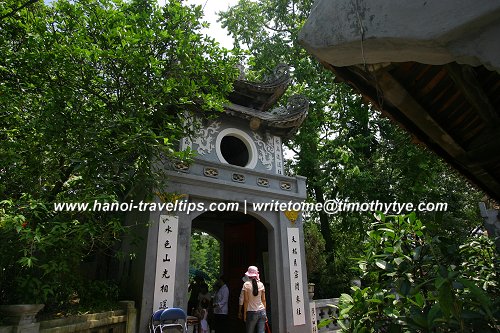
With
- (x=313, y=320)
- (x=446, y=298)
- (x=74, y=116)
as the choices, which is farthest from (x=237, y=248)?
(x=446, y=298)

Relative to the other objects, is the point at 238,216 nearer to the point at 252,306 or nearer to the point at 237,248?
the point at 237,248

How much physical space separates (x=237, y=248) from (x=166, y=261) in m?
3.44

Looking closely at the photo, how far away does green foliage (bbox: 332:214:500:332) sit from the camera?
1973 millimetres

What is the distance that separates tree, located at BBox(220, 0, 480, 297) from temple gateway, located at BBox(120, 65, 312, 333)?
191 centimetres

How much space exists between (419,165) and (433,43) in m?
8.87

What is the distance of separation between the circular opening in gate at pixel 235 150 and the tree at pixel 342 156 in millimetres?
2327

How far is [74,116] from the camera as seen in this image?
14.5 ft

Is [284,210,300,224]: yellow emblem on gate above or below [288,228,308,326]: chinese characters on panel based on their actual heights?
above

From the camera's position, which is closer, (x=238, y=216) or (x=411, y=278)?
(x=411, y=278)

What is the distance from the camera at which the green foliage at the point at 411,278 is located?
1973 mm

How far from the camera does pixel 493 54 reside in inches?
50.8

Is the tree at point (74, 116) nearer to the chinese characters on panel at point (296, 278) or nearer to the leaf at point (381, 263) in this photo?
the leaf at point (381, 263)

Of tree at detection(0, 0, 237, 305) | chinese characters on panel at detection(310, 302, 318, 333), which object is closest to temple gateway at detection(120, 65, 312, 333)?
chinese characters on panel at detection(310, 302, 318, 333)

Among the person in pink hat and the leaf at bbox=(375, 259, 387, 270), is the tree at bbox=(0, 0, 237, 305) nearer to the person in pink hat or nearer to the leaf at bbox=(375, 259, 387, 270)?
the person in pink hat
